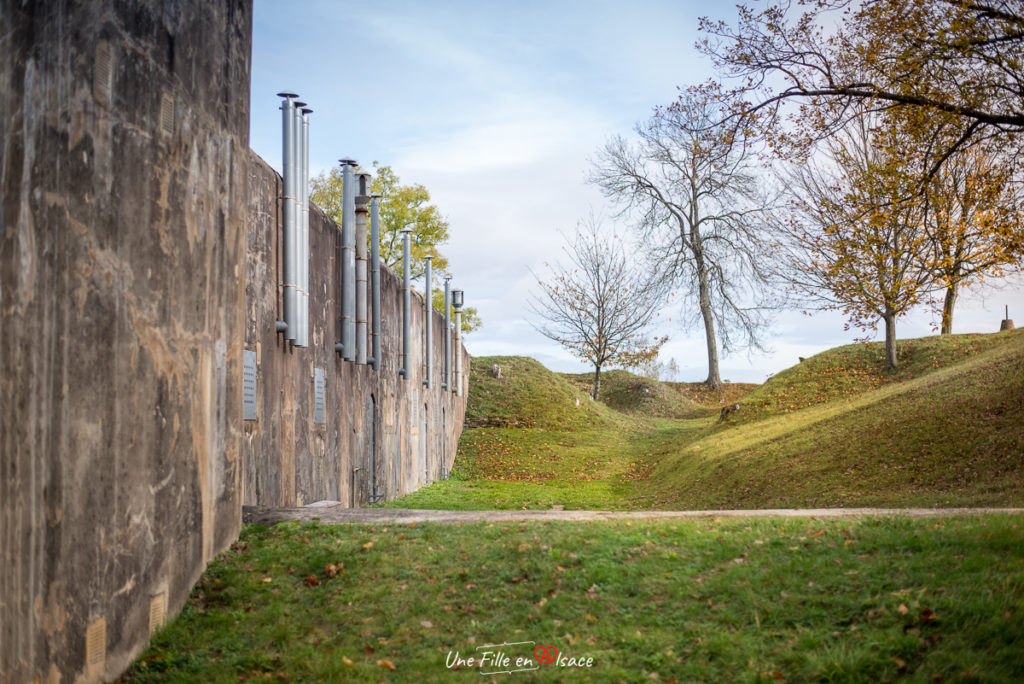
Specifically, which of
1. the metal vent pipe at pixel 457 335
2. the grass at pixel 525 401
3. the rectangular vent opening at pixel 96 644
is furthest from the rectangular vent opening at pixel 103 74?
the grass at pixel 525 401

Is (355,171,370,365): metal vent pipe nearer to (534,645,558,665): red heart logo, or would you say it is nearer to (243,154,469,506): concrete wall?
(243,154,469,506): concrete wall

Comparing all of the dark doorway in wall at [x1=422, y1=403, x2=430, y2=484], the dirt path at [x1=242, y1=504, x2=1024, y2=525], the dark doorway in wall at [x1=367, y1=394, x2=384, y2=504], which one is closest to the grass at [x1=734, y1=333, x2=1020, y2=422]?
the dark doorway in wall at [x1=422, y1=403, x2=430, y2=484]

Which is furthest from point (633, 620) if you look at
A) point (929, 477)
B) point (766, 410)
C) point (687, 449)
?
point (766, 410)

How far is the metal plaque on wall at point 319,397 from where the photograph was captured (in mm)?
11727

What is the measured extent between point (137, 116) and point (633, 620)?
5576mm

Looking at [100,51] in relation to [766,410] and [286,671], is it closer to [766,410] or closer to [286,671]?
[286,671]

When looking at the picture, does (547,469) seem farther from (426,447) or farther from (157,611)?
(157,611)

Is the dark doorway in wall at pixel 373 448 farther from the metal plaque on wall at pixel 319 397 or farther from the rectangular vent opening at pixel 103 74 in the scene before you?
the rectangular vent opening at pixel 103 74

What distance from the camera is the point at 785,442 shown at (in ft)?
59.4

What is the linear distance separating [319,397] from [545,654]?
689cm

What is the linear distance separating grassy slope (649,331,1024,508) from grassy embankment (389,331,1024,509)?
1.6 inches

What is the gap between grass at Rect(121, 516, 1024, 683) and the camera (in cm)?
546

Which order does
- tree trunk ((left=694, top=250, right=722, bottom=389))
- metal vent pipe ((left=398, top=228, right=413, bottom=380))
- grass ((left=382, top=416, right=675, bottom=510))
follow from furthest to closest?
tree trunk ((left=694, top=250, right=722, bottom=389)) < metal vent pipe ((left=398, top=228, right=413, bottom=380)) < grass ((left=382, top=416, right=675, bottom=510))

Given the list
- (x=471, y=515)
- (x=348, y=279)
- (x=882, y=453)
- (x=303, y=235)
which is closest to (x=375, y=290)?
(x=348, y=279)
